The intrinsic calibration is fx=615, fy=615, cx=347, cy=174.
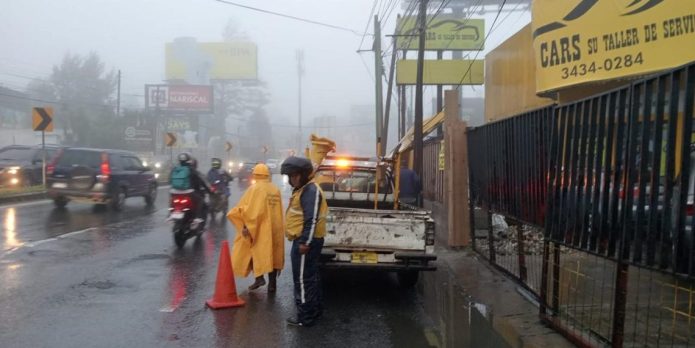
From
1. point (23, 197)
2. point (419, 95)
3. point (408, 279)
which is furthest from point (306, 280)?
point (23, 197)

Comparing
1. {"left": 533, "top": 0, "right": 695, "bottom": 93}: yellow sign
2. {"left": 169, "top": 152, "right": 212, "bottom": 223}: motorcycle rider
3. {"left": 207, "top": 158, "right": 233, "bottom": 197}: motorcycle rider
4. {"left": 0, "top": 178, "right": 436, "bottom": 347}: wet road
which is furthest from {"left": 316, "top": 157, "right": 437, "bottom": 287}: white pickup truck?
{"left": 207, "top": 158, "right": 233, "bottom": 197}: motorcycle rider

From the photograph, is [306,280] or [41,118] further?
[41,118]

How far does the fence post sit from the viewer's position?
10625 mm

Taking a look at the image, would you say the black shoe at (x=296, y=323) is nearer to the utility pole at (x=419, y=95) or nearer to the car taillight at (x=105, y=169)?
the utility pole at (x=419, y=95)

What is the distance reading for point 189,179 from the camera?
11.4 m

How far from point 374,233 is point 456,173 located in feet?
12.0

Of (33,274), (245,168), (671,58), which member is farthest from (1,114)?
(671,58)

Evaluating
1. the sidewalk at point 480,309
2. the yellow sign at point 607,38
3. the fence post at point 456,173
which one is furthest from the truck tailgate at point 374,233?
the yellow sign at point 607,38

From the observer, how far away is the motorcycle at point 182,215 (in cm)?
1106

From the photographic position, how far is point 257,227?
24.2 ft

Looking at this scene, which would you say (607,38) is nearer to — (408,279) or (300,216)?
(408,279)

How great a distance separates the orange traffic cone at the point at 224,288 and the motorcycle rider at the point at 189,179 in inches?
186

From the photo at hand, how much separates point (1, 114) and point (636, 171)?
58.0 metres

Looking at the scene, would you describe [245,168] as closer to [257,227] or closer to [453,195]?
[453,195]
